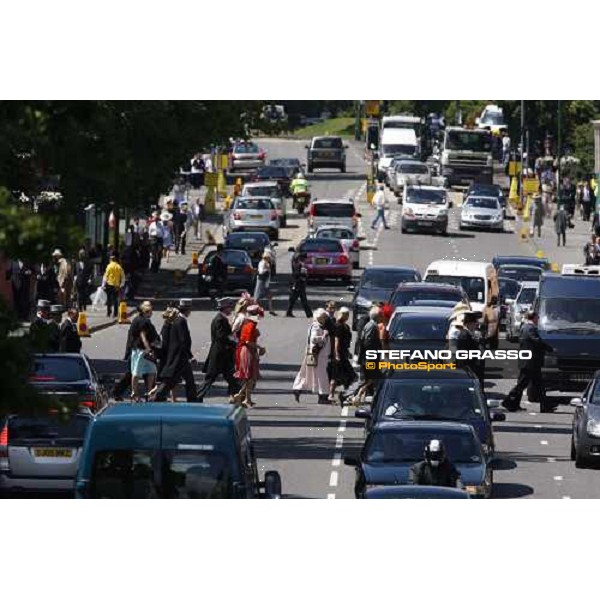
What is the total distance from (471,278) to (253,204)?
89.1 ft

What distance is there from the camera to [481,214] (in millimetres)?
81500

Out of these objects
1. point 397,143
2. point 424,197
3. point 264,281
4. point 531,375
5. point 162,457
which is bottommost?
point 397,143

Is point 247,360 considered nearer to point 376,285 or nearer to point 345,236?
point 376,285

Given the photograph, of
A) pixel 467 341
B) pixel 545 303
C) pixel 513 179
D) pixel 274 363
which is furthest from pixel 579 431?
pixel 513 179

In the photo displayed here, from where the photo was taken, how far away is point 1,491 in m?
26.1

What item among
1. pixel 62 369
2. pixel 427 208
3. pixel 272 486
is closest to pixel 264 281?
pixel 427 208

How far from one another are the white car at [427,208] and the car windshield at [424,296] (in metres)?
34.4

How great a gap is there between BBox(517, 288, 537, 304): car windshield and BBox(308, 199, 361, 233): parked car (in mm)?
23970

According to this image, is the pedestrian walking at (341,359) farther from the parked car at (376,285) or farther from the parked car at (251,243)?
the parked car at (251,243)

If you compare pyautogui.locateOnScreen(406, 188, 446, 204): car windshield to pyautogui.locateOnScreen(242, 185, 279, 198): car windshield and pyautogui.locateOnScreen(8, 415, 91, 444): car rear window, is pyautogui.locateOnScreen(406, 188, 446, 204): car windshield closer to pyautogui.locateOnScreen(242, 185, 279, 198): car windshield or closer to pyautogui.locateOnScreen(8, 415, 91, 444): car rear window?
pyautogui.locateOnScreen(242, 185, 279, 198): car windshield

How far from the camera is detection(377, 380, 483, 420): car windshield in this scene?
29.5 metres

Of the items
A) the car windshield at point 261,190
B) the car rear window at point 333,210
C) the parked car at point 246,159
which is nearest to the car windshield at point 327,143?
the parked car at point 246,159
